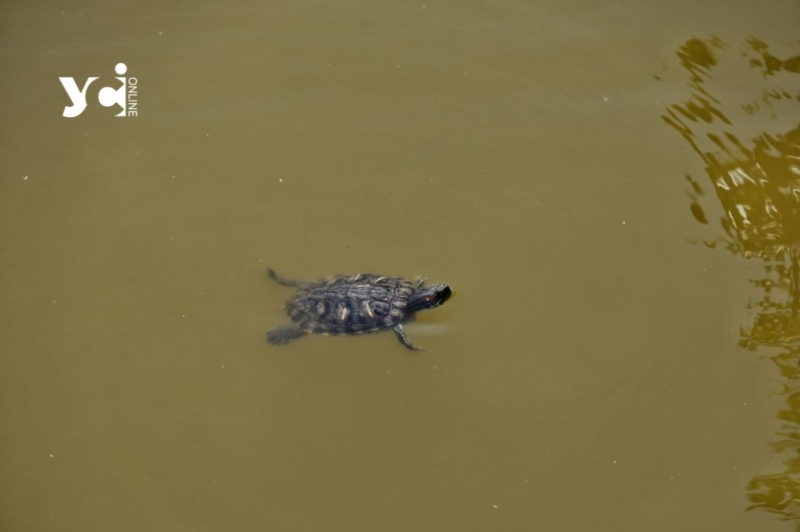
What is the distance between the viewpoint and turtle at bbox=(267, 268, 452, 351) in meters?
4.84

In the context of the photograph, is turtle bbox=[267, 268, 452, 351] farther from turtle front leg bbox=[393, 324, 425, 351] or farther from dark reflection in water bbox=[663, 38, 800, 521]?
dark reflection in water bbox=[663, 38, 800, 521]

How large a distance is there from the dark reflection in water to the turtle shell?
2426mm

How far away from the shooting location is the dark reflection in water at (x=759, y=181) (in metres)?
4.84

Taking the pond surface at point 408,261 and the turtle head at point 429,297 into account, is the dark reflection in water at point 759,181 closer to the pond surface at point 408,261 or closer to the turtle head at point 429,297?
the pond surface at point 408,261

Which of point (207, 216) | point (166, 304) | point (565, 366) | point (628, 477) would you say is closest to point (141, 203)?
point (207, 216)

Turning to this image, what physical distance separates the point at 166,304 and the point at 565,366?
281cm

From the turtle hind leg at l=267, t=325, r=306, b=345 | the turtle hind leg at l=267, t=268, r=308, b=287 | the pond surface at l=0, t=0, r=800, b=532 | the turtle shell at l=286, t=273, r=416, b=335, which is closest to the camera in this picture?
the pond surface at l=0, t=0, r=800, b=532

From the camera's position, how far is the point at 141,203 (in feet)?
18.0

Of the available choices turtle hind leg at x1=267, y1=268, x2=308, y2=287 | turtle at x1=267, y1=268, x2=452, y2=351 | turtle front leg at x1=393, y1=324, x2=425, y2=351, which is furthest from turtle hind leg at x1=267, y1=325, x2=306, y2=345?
turtle front leg at x1=393, y1=324, x2=425, y2=351

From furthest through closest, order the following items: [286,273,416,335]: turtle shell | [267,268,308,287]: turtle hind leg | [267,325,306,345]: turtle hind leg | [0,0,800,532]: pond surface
→ [267,268,308,287]: turtle hind leg, [267,325,306,345]: turtle hind leg, [286,273,416,335]: turtle shell, [0,0,800,532]: pond surface

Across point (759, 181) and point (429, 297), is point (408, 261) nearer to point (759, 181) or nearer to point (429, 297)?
point (429, 297)

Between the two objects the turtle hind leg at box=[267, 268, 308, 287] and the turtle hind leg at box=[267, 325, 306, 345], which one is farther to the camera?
the turtle hind leg at box=[267, 268, 308, 287]

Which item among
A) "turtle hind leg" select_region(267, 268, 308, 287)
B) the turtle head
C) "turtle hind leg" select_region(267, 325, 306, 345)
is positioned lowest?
"turtle hind leg" select_region(267, 325, 306, 345)

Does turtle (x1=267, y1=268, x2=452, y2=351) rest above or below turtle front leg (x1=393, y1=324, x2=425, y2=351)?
above
